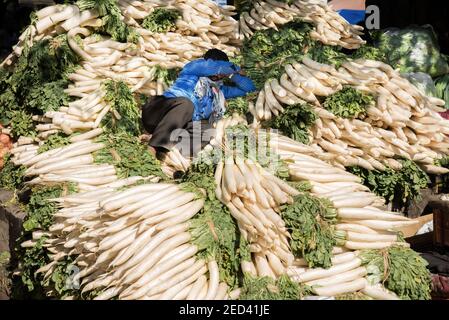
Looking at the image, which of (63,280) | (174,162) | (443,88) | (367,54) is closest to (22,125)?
(174,162)

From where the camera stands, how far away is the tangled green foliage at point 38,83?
20.2 feet

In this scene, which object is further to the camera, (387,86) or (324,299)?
(387,86)

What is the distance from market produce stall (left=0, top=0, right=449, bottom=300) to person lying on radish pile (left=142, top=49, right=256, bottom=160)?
0.46 feet

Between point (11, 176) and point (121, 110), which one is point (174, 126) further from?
point (11, 176)

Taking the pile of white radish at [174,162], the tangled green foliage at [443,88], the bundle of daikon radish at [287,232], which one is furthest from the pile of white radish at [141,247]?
the tangled green foliage at [443,88]

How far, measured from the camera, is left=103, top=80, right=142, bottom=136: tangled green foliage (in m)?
5.90

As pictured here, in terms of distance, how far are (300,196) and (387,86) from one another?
195cm

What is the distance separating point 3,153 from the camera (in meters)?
6.51

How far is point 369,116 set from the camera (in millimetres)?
5551

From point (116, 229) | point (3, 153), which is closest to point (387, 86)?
point (116, 229)

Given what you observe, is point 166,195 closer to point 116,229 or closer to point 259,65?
point 116,229

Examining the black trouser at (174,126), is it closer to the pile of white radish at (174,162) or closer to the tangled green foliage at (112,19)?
the pile of white radish at (174,162)

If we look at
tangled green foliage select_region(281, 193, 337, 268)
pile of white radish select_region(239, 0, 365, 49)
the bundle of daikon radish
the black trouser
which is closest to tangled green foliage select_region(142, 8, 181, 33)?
pile of white radish select_region(239, 0, 365, 49)

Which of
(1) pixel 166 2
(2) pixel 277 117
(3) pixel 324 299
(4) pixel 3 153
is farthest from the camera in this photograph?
(1) pixel 166 2
